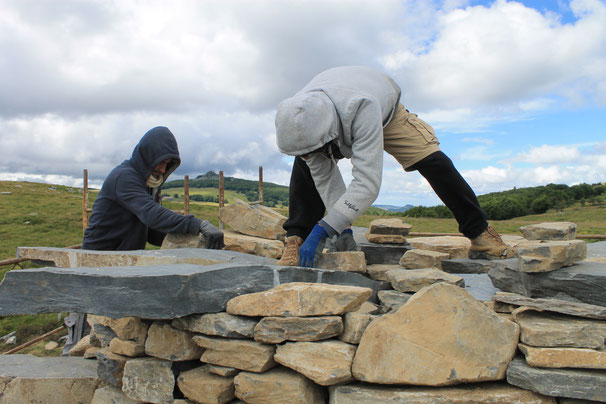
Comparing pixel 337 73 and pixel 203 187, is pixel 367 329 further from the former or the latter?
pixel 203 187

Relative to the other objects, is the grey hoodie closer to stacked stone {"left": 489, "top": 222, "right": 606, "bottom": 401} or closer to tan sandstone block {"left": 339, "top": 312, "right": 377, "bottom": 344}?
tan sandstone block {"left": 339, "top": 312, "right": 377, "bottom": 344}

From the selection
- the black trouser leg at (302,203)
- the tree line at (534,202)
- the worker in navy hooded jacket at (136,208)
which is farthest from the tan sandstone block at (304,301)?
the tree line at (534,202)

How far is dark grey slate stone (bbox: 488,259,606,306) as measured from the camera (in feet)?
9.18

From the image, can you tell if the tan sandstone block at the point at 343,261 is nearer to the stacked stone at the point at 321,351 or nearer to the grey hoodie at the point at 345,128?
the grey hoodie at the point at 345,128

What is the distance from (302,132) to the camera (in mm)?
3199

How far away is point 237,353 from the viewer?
269cm

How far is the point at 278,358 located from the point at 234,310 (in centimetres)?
42

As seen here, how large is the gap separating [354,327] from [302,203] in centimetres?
182

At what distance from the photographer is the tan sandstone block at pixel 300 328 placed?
8.36ft

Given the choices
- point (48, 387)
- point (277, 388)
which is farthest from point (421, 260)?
point (48, 387)

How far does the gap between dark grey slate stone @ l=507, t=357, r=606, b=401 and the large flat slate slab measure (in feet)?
6.66

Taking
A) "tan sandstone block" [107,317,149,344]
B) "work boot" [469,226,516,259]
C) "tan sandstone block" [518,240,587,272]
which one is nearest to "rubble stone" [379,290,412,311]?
"tan sandstone block" [518,240,587,272]

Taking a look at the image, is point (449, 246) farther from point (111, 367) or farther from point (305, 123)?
point (111, 367)

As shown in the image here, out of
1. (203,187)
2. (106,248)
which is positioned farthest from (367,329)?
(203,187)
